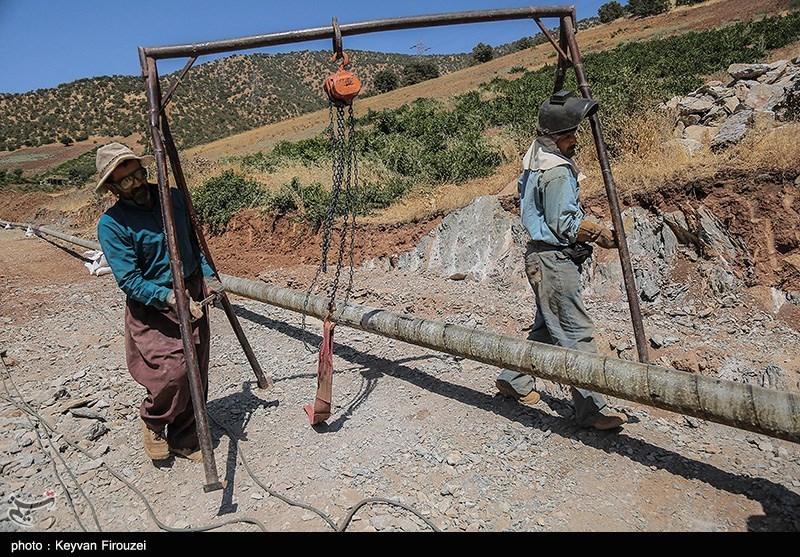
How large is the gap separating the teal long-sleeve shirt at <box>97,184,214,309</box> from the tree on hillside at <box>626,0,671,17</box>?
42.6 m

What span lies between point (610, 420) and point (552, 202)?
5.34 ft

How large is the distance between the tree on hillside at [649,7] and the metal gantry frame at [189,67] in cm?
4040

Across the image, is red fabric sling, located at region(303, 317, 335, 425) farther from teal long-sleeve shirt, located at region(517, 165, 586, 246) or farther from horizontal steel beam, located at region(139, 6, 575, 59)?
horizontal steel beam, located at region(139, 6, 575, 59)

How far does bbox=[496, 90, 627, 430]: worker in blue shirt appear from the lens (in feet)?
12.3

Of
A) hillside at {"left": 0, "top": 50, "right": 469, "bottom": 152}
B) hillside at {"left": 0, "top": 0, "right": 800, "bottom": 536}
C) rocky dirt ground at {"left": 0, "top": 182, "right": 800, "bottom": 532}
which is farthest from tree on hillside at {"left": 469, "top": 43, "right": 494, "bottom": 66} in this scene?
rocky dirt ground at {"left": 0, "top": 182, "right": 800, "bottom": 532}

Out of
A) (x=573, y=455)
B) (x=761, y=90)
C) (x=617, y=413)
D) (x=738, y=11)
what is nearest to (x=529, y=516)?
(x=573, y=455)

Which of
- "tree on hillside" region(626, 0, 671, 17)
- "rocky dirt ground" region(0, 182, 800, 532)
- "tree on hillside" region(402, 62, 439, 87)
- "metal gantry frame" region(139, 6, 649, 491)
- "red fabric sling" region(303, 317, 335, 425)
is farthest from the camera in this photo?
"tree on hillside" region(402, 62, 439, 87)

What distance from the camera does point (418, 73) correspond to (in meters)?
48.8

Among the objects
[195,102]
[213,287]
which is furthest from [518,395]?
[195,102]

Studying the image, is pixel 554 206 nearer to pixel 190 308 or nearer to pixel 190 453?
pixel 190 308

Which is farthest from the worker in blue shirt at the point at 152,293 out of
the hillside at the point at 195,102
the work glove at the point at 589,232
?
the hillside at the point at 195,102

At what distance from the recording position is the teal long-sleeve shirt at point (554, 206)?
12.2 feet

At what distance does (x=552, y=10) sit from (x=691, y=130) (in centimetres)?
510
